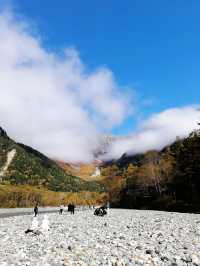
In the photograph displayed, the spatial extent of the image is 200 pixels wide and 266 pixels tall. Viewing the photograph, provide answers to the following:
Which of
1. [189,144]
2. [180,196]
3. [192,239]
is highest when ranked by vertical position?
[189,144]

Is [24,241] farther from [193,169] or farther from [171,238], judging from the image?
[193,169]

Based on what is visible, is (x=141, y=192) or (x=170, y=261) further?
(x=141, y=192)

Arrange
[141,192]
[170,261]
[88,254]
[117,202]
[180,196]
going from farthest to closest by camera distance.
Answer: [117,202]
[141,192]
[180,196]
[88,254]
[170,261]

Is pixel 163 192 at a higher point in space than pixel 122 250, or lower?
higher

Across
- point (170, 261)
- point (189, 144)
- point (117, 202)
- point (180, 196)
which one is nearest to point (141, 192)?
point (117, 202)

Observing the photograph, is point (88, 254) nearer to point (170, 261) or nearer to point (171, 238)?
point (170, 261)

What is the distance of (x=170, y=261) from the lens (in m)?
20.1

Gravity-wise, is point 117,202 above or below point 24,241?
above

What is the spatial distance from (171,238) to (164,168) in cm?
9874

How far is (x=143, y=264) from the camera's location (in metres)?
19.4

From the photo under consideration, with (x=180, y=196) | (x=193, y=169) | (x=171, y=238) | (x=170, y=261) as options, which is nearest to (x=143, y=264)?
(x=170, y=261)

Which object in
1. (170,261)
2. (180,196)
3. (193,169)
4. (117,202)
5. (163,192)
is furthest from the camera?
(117,202)

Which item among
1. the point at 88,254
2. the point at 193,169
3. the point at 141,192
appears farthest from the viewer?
the point at 141,192

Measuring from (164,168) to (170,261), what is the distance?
107658mm
